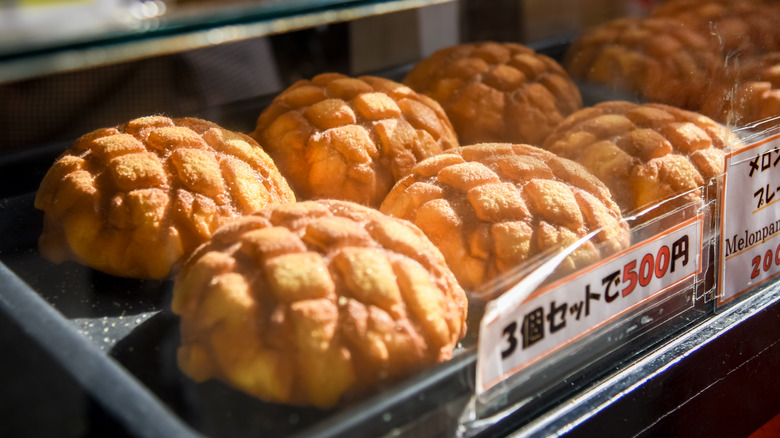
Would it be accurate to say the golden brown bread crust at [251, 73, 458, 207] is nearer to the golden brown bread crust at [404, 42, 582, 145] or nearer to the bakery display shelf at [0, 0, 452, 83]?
the golden brown bread crust at [404, 42, 582, 145]

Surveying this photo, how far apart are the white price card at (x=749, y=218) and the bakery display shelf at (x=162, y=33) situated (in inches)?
23.0

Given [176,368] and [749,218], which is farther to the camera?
[749,218]

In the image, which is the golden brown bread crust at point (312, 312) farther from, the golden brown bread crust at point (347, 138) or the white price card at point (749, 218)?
the white price card at point (749, 218)

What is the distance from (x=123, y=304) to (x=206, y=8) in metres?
0.45

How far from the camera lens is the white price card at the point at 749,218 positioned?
0.98 m

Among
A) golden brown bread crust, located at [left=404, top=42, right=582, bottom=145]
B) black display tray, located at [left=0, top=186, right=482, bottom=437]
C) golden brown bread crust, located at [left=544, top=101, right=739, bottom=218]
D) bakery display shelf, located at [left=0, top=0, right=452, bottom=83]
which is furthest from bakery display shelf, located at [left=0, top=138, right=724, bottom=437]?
golden brown bread crust, located at [left=404, top=42, right=582, bottom=145]

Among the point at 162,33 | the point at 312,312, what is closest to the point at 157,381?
the point at 312,312

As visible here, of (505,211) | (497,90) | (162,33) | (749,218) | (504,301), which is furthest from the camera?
(497,90)

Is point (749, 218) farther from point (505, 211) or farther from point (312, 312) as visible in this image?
point (312, 312)

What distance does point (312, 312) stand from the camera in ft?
2.28

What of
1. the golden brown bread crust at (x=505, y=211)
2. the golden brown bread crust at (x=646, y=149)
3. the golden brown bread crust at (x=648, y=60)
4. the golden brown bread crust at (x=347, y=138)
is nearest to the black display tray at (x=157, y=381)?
the golden brown bread crust at (x=505, y=211)

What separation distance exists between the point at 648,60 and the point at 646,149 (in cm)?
50

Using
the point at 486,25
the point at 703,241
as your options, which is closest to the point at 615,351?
the point at 703,241

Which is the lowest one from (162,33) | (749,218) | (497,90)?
(749,218)
